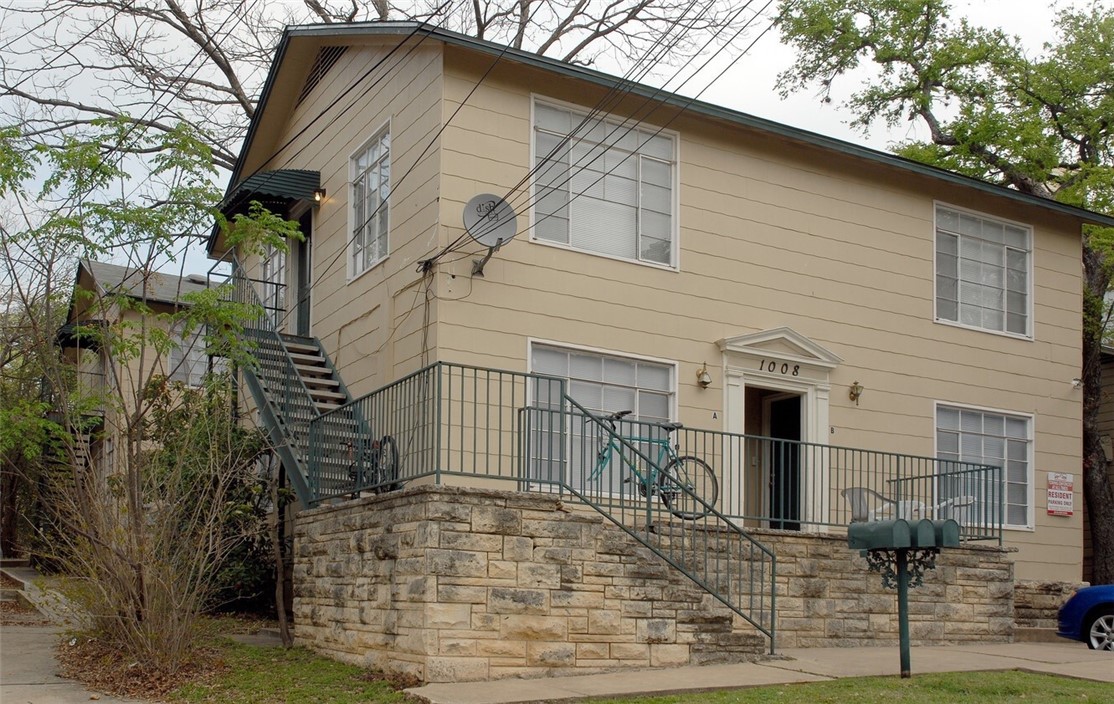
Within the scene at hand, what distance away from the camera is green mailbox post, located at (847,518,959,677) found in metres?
10.3

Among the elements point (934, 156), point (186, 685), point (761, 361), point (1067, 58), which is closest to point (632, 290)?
point (761, 361)

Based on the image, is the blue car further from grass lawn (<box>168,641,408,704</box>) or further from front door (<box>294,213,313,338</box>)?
front door (<box>294,213,313,338</box>)

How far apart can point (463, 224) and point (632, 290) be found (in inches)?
93.0

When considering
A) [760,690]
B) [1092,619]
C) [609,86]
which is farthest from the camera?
[609,86]

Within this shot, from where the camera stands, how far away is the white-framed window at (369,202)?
48.0ft

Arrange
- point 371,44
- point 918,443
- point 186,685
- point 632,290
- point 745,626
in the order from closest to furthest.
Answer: point 186,685 < point 745,626 < point 632,290 < point 371,44 < point 918,443

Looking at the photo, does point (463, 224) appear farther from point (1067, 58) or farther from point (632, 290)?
point (1067, 58)

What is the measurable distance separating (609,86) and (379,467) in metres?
5.40

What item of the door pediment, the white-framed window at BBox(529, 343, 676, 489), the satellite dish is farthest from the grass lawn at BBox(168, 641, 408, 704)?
the door pediment

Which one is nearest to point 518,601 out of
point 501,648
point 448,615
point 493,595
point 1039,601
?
point 493,595

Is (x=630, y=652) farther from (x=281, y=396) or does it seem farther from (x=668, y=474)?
(x=281, y=396)

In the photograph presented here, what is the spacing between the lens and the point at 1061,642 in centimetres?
1489

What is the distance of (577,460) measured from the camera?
1350cm

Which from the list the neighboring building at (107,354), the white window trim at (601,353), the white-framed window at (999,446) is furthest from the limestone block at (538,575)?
the white-framed window at (999,446)
